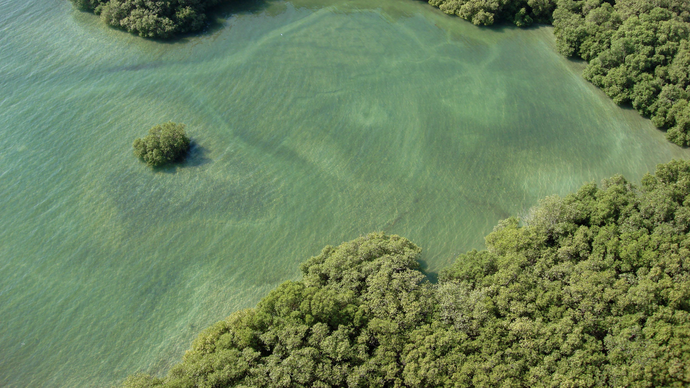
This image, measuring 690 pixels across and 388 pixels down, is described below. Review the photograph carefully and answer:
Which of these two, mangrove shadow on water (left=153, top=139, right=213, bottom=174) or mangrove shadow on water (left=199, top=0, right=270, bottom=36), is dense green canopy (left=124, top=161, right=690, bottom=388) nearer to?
mangrove shadow on water (left=153, top=139, right=213, bottom=174)

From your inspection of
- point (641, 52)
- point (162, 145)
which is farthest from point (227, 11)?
point (641, 52)

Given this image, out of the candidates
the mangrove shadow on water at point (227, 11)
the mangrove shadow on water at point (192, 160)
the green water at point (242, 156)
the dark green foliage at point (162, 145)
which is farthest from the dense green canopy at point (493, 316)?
the mangrove shadow on water at point (227, 11)

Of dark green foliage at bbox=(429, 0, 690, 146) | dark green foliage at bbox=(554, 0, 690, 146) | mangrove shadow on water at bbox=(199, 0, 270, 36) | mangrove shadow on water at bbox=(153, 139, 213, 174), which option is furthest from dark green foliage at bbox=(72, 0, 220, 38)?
dark green foliage at bbox=(554, 0, 690, 146)

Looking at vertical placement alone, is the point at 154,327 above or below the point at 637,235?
below

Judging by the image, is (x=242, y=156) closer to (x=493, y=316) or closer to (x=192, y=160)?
(x=192, y=160)

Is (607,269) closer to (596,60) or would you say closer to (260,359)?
(260,359)

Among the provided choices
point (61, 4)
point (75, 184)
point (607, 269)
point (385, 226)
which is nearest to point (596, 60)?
point (607, 269)
